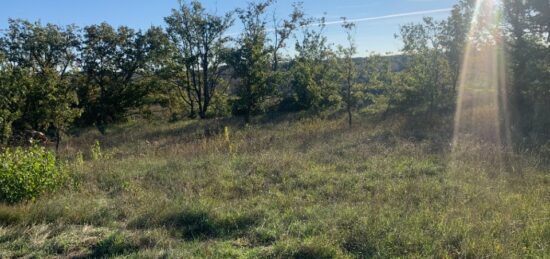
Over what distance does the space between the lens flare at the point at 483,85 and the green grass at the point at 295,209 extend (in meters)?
2.69

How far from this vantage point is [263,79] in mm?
20234

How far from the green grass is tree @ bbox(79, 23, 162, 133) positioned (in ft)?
63.9

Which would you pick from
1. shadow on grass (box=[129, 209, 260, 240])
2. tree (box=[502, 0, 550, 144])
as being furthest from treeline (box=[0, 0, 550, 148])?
shadow on grass (box=[129, 209, 260, 240])

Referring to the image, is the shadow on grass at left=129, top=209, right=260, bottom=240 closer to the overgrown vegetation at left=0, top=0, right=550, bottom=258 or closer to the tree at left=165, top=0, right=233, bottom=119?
the overgrown vegetation at left=0, top=0, right=550, bottom=258

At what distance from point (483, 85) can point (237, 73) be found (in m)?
11.8

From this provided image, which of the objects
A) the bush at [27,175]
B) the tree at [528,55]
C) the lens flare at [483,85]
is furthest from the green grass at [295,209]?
the tree at [528,55]

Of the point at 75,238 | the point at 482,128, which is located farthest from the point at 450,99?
the point at 75,238

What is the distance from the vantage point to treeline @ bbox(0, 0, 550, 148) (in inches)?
594

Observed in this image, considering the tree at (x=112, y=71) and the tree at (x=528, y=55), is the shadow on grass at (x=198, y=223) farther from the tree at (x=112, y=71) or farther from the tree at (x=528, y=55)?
the tree at (x=112, y=71)

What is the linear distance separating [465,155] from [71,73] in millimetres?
24197

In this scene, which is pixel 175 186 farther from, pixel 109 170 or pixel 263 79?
pixel 263 79

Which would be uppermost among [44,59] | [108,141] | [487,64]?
[44,59]

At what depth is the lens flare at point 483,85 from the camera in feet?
38.1

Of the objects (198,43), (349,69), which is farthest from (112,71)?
(349,69)
